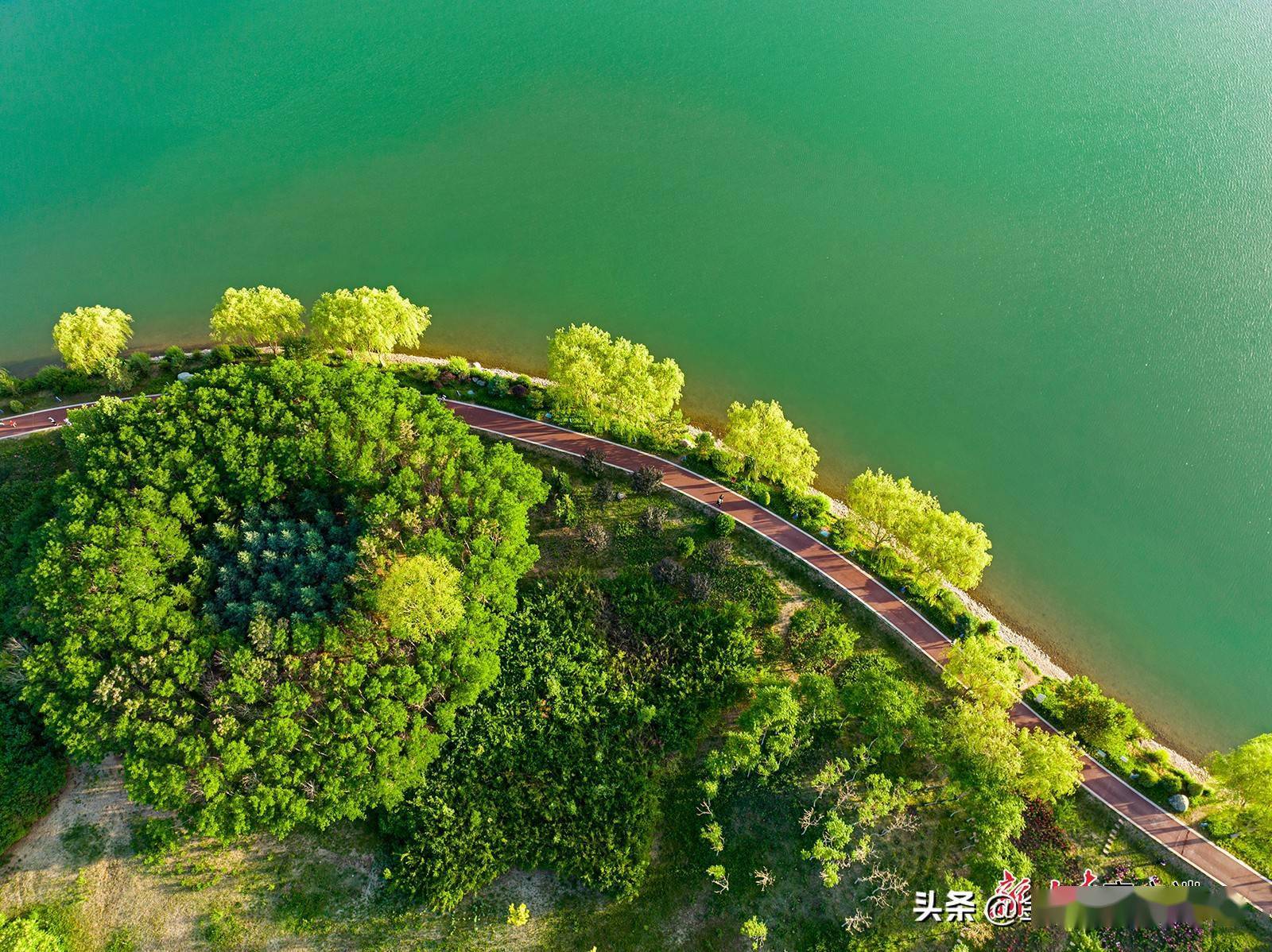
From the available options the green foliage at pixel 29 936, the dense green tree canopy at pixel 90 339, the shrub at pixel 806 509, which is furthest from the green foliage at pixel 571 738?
the dense green tree canopy at pixel 90 339

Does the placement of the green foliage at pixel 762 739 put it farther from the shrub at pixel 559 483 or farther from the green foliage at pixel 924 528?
the shrub at pixel 559 483

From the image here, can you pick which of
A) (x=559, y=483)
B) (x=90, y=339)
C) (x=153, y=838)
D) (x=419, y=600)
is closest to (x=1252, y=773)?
(x=559, y=483)

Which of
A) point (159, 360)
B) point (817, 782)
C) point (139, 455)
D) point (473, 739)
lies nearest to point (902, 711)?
point (817, 782)

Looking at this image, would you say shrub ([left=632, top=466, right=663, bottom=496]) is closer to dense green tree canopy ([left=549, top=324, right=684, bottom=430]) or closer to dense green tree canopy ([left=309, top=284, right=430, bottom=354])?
dense green tree canopy ([left=549, top=324, right=684, bottom=430])

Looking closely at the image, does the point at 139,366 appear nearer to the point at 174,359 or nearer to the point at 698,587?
the point at 174,359

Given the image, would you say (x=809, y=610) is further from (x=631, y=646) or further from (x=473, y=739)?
(x=473, y=739)
